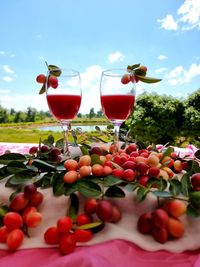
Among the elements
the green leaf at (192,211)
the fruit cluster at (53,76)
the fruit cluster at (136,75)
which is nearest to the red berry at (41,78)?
the fruit cluster at (53,76)

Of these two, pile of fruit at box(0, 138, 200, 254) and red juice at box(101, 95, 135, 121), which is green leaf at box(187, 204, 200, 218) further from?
red juice at box(101, 95, 135, 121)

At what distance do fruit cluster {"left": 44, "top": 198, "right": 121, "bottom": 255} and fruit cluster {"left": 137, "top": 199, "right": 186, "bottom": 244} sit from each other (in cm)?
7

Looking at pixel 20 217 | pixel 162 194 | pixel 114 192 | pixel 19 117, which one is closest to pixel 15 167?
pixel 20 217

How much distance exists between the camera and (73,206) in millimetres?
677

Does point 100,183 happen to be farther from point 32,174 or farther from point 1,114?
point 1,114

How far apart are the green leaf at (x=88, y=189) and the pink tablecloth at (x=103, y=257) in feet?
0.35

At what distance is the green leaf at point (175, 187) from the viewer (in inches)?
27.2

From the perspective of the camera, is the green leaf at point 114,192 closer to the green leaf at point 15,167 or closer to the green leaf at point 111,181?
the green leaf at point 111,181

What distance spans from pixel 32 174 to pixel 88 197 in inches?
8.1

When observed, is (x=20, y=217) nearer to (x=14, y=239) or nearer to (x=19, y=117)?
(x=14, y=239)

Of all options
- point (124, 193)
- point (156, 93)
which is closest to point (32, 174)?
point (124, 193)

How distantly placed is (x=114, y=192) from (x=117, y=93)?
621 mm

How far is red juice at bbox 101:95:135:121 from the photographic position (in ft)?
4.06

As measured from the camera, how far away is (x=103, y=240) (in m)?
0.62
